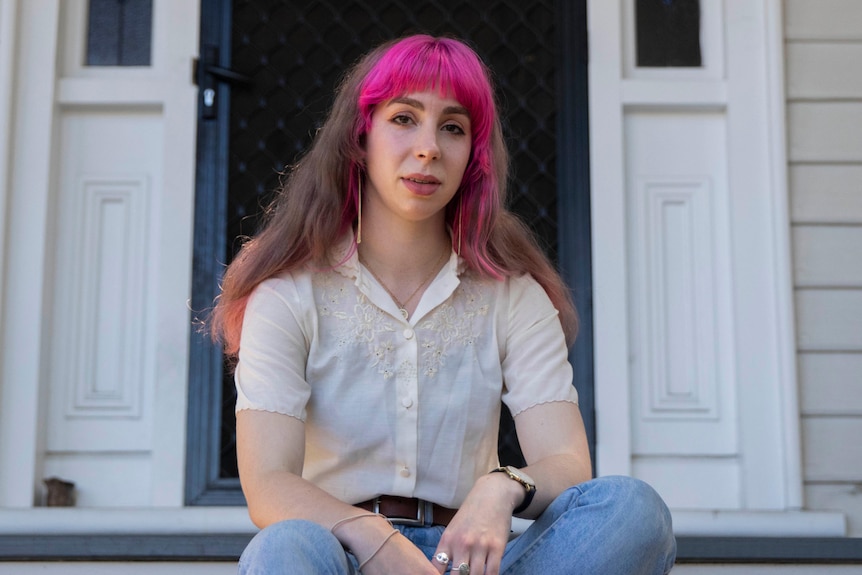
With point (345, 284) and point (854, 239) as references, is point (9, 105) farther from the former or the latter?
point (854, 239)

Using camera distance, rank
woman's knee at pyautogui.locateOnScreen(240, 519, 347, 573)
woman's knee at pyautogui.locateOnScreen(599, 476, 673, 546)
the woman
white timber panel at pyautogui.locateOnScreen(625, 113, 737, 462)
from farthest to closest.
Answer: white timber panel at pyautogui.locateOnScreen(625, 113, 737, 462)
the woman
woman's knee at pyautogui.locateOnScreen(599, 476, 673, 546)
woman's knee at pyautogui.locateOnScreen(240, 519, 347, 573)

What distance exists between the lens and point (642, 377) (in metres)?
2.91

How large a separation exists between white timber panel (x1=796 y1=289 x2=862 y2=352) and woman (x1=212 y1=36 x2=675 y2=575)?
3.84 feet

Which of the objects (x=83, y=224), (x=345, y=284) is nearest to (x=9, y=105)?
(x=83, y=224)

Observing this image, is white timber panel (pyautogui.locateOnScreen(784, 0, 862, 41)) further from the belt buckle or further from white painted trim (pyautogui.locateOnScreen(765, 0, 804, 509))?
the belt buckle

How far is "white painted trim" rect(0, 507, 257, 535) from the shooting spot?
2.69 meters

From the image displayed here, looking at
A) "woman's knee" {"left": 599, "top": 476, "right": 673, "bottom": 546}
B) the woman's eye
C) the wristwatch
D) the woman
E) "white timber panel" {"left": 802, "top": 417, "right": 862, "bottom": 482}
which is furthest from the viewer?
"white timber panel" {"left": 802, "top": 417, "right": 862, "bottom": 482}

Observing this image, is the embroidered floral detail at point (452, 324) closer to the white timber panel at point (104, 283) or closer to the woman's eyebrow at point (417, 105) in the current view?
the woman's eyebrow at point (417, 105)

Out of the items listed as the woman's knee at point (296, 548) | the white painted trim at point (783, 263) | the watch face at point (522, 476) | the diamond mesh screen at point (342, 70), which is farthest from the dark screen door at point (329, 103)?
the woman's knee at point (296, 548)

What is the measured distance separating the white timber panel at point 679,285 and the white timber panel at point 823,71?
230 millimetres

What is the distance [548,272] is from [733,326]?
113 centimetres

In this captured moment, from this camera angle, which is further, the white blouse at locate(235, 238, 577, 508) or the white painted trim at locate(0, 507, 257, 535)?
the white painted trim at locate(0, 507, 257, 535)

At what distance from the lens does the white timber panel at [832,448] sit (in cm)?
280

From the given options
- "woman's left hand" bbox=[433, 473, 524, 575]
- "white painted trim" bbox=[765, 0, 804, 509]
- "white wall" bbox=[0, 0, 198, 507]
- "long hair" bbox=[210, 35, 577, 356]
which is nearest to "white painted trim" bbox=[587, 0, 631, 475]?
"white painted trim" bbox=[765, 0, 804, 509]
